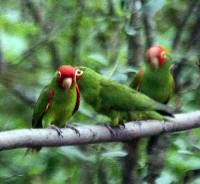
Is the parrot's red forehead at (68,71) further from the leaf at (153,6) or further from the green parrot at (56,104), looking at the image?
the leaf at (153,6)

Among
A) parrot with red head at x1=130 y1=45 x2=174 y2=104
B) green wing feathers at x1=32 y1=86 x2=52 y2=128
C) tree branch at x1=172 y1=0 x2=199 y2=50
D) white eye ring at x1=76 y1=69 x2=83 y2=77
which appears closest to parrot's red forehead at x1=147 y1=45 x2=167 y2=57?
parrot with red head at x1=130 y1=45 x2=174 y2=104

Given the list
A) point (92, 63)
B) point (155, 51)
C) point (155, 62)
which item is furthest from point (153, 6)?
point (92, 63)

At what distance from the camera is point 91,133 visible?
2.32m

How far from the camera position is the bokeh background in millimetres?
2500

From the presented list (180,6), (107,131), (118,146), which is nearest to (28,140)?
(107,131)

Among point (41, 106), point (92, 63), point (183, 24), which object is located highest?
point (183, 24)

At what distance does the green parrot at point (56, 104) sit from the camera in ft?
9.56

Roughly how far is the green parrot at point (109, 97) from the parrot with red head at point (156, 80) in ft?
1.53

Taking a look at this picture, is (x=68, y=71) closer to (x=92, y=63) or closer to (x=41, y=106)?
(x=41, y=106)

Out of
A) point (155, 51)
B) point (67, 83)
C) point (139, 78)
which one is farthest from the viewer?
point (139, 78)

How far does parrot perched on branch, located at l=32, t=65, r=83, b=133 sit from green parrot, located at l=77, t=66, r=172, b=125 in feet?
0.30

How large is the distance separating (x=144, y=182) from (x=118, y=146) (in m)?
0.61

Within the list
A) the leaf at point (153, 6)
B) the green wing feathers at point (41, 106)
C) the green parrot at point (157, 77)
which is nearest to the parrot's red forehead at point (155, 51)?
the green parrot at point (157, 77)

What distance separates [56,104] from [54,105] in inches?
0.6
